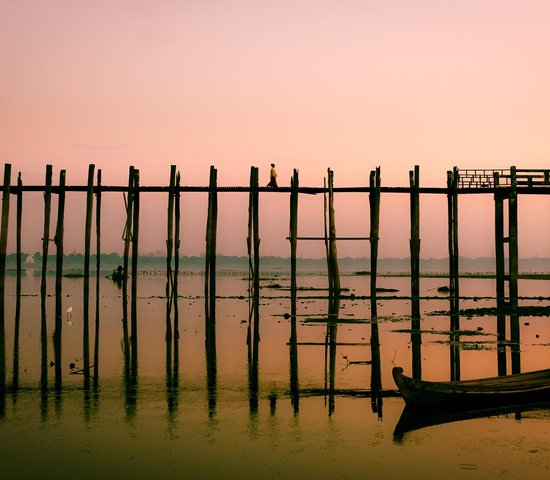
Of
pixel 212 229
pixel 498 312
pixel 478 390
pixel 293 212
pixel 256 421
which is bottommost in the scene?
pixel 256 421

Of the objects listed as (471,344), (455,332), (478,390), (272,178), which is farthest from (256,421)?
(272,178)

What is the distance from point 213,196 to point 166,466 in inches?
667

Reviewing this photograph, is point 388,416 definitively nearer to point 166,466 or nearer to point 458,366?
point 166,466

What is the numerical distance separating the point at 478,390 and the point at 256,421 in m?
3.22

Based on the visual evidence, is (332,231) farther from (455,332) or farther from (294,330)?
(455,332)

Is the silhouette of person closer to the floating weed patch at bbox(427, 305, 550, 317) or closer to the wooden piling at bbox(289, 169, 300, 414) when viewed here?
the wooden piling at bbox(289, 169, 300, 414)

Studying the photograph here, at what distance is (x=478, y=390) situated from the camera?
1017 cm

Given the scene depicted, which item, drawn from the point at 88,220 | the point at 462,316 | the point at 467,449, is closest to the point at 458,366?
the point at 467,449

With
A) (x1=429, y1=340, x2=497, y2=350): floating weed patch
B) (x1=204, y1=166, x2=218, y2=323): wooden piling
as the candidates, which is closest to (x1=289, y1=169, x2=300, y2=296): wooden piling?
(x1=204, y1=166, x2=218, y2=323): wooden piling

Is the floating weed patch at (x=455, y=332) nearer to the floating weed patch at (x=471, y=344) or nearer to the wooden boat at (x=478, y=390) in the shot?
the floating weed patch at (x=471, y=344)

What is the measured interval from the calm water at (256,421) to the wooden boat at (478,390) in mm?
338

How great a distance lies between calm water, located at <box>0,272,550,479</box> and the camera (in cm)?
791

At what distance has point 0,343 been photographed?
60.0 feet

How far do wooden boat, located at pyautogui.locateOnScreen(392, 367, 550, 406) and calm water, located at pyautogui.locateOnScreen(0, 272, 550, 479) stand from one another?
34cm
